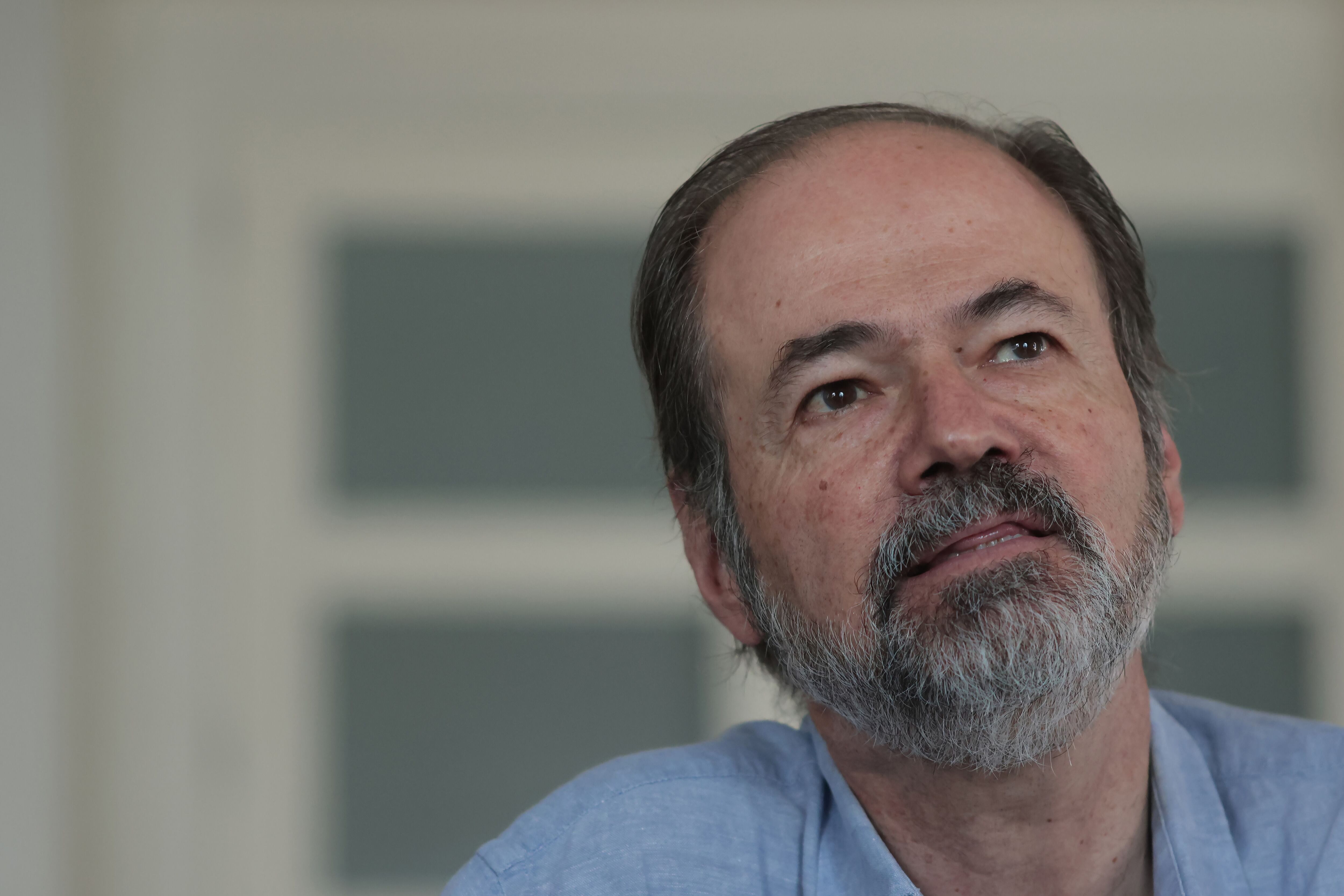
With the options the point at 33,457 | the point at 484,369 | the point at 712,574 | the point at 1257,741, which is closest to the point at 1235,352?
the point at 484,369

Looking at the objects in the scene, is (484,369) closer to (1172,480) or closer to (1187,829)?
(1172,480)

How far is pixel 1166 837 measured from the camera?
1266 millimetres

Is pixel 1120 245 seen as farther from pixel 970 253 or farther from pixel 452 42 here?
pixel 452 42

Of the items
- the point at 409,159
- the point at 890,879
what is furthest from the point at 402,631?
the point at 890,879

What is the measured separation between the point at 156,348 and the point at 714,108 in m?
1.38

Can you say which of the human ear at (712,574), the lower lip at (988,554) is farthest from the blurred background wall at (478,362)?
the lower lip at (988,554)

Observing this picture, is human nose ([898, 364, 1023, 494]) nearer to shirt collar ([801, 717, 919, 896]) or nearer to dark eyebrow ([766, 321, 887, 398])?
dark eyebrow ([766, 321, 887, 398])

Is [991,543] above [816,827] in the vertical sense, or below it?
above

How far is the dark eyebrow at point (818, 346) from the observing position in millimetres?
1274

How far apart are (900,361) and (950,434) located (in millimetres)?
124

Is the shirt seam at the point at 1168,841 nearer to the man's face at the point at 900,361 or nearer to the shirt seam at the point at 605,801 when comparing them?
the man's face at the point at 900,361

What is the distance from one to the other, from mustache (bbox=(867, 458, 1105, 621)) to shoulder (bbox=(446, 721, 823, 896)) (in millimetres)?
293

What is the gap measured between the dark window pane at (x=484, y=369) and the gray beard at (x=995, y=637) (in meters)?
1.81

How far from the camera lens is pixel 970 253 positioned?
1.30 meters
